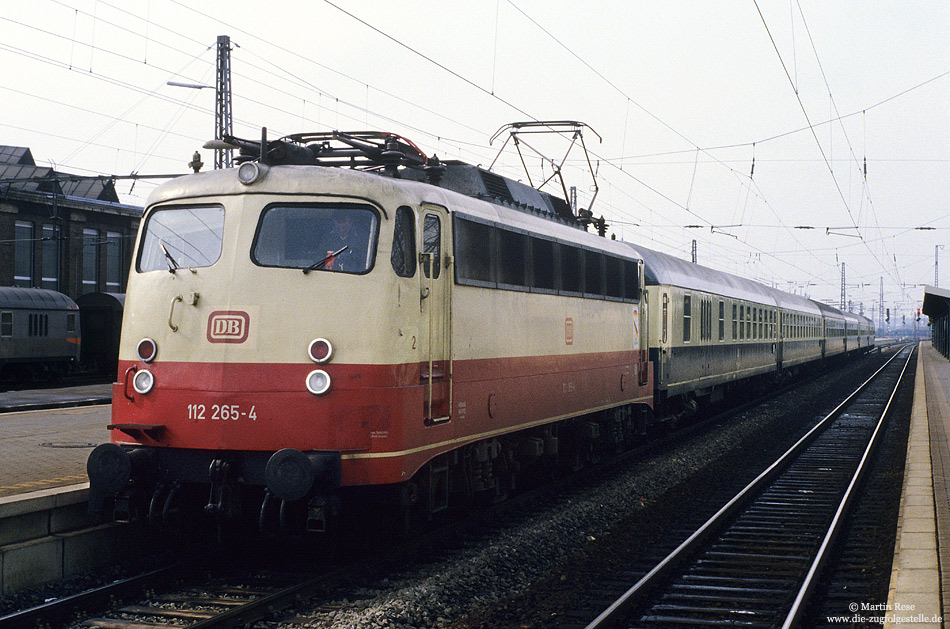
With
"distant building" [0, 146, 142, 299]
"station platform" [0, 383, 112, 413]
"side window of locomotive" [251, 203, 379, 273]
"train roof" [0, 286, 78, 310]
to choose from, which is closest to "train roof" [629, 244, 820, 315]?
"side window of locomotive" [251, 203, 379, 273]

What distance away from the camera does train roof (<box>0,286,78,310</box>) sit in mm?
30156

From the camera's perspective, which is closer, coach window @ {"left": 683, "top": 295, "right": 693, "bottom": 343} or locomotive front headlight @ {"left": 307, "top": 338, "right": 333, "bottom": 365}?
locomotive front headlight @ {"left": 307, "top": 338, "right": 333, "bottom": 365}

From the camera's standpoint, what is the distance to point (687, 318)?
19938 mm

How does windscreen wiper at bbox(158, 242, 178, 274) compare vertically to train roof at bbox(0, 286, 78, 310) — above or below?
below

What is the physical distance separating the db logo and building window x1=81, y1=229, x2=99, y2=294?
39.9 metres

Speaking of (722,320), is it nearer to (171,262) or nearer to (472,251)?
(472,251)

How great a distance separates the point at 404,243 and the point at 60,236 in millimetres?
39302

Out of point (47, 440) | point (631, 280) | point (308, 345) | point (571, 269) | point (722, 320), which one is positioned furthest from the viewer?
point (722, 320)

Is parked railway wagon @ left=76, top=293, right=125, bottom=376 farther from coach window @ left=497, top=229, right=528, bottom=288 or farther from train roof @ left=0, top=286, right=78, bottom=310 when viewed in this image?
coach window @ left=497, top=229, right=528, bottom=288

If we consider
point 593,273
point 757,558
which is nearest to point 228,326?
point 757,558

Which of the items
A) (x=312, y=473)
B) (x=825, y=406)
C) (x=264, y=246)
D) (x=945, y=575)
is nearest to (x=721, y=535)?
(x=945, y=575)

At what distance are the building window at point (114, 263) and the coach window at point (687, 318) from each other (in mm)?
33865

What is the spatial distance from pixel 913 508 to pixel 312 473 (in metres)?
6.86

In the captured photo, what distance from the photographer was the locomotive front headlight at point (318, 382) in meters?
7.36
